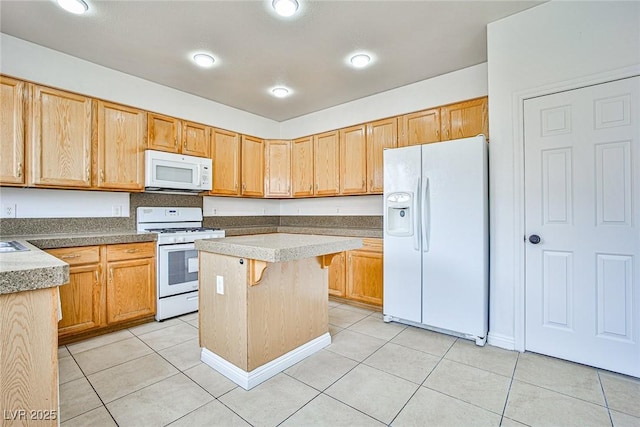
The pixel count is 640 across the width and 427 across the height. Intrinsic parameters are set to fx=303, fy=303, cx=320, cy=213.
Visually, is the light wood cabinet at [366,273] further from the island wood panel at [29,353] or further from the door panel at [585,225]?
the island wood panel at [29,353]

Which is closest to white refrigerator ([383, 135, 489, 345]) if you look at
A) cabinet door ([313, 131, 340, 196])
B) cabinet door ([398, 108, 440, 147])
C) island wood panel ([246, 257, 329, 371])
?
cabinet door ([398, 108, 440, 147])

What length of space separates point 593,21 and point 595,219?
4.67ft

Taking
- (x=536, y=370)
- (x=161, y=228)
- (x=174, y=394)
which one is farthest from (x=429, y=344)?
(x=161, y=228)

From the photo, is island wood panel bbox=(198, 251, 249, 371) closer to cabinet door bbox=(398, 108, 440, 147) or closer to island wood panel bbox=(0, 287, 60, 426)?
island wood panel bbox=(0, 287, 60, 426)

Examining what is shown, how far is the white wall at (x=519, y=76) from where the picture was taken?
2150mm

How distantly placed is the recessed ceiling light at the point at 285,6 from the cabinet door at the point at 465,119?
1930 mm

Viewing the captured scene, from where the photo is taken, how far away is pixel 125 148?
3203mm

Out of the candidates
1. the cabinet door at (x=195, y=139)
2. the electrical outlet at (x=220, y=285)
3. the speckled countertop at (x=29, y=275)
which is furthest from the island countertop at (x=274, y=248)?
the cabinet door at (x=195, y=139)

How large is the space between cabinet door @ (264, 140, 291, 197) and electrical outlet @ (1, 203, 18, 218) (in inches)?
110

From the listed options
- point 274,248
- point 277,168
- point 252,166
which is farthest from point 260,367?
point 277,168

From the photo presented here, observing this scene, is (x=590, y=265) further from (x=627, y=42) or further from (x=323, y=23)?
(x=323, y=23)

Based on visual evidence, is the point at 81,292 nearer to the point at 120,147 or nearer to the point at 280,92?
the point at 120,147

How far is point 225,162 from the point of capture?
4180mm

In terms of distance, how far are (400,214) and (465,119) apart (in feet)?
4.09
